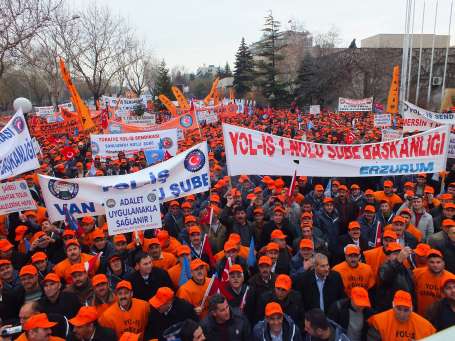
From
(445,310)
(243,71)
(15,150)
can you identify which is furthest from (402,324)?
(243,71)

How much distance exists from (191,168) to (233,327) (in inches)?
127

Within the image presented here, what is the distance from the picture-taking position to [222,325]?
13.3ft

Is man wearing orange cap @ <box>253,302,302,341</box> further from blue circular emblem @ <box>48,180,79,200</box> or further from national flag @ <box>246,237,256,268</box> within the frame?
blue circular emblem @ <box>48,180,79,200</box>

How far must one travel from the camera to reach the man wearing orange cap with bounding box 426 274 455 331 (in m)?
4.02

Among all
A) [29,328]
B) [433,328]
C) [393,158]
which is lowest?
[433,328]

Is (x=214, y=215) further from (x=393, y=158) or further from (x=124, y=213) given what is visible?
(x=393, y=158)

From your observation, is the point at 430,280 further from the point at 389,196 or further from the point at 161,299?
the point at 389,196

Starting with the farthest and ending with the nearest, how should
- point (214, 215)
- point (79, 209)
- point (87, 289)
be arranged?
point (214, 215) → point (79, 209) → point (87, 289)

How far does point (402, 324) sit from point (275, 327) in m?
1.18

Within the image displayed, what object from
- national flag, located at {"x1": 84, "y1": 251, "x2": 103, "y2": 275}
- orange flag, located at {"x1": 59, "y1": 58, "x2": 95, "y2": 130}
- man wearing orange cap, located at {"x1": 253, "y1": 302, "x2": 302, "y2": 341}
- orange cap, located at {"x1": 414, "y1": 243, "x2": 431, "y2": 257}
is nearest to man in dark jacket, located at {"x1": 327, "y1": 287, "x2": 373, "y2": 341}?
man wearing orange cap, located at {"x1": 253, "y1": 302, "x2": 302, "y2": 341}

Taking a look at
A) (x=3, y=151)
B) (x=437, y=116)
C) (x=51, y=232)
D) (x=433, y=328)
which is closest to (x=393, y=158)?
(x=433, y=328)

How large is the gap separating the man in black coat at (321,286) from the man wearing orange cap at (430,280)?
86 centimetres

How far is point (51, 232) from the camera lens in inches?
254

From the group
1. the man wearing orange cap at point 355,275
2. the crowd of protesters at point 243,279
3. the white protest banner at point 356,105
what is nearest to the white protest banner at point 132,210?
the crowd of protesters at point 243,279
